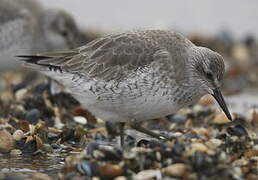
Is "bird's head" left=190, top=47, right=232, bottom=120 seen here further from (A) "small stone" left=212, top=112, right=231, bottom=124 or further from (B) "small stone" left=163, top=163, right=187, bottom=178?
(B) "small stone" left=163, top=163, right=187, bottom=178

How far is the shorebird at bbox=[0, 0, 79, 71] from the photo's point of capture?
9320 mm

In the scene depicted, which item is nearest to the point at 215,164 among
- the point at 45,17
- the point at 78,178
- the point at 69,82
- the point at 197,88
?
the point at 78,178

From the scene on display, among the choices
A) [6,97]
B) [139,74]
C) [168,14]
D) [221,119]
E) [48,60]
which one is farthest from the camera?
[168,14]

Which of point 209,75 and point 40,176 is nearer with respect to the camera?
point 40,176

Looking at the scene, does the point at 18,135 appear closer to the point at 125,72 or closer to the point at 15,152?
the point at 15,152

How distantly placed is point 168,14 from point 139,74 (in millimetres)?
7634

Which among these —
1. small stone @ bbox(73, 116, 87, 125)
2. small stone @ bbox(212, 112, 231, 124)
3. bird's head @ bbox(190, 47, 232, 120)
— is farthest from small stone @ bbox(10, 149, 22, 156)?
small stone @ bbox(212, 112, 231, 124)

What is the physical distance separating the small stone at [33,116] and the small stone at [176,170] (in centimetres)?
269

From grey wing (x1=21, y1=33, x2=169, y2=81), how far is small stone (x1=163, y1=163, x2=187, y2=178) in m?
1.56

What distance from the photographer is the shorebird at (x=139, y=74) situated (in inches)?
Result: 247

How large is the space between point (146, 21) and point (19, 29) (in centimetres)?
448

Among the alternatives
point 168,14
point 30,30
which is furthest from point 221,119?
point 168,14

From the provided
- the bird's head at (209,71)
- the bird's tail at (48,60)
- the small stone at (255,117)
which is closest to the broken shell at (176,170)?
the bird's head at (209,71)

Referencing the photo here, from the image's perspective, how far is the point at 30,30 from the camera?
9.90 m
